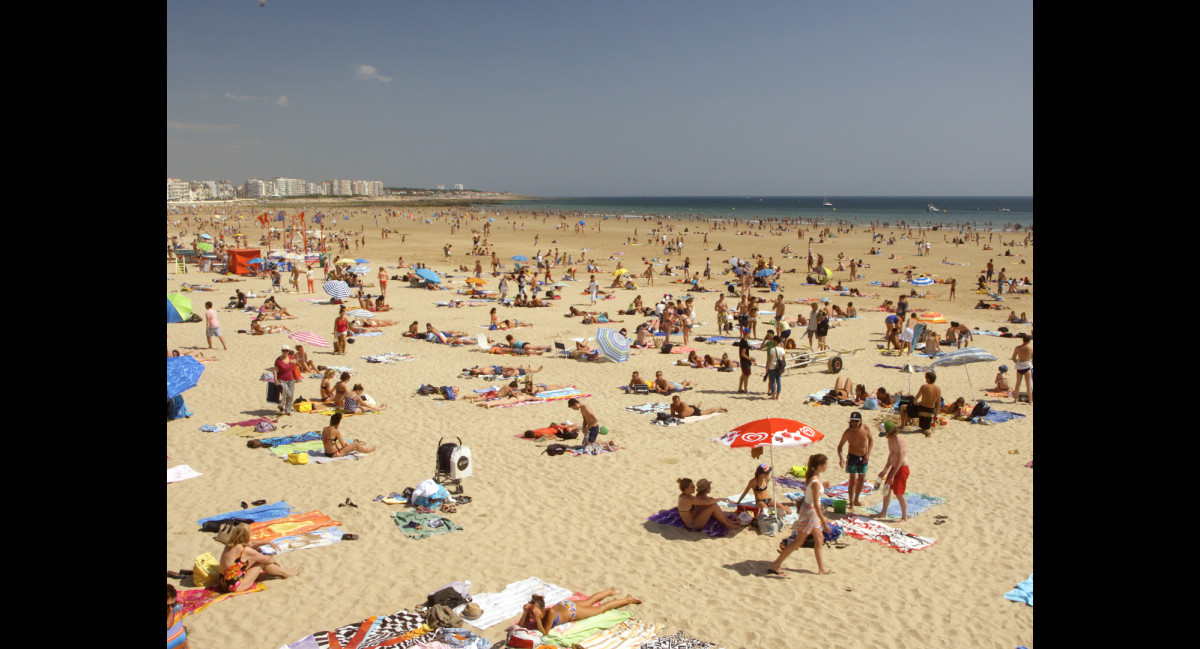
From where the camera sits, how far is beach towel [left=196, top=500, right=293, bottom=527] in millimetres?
8039

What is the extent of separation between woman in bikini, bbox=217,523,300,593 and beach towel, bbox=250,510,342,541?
770 millimetres

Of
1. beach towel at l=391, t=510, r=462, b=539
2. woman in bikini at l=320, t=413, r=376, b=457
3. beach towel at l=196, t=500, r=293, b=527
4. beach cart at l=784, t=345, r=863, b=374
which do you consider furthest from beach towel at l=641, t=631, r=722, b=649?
beach cart at l=784, t=345, r=863, b=374

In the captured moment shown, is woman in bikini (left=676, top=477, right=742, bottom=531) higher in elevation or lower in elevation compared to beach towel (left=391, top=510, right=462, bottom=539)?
higher

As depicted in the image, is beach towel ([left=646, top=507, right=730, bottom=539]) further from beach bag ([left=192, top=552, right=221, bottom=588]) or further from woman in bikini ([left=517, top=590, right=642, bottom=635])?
beach bag ([left=192, top=552, right=221, bottom=588])

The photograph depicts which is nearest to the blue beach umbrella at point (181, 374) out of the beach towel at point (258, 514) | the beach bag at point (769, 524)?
the beach towel at point (258, 514)

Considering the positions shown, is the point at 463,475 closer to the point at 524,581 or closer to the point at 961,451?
the point at 524,581

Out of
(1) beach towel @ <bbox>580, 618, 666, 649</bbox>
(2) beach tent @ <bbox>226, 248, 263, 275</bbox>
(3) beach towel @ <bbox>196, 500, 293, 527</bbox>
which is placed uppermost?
(2) beach tent @ <bbox>226, 248, 263, 275</bbox>

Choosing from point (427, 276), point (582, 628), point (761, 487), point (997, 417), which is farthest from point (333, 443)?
point (427, 276)

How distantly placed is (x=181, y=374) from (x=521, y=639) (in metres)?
7.54

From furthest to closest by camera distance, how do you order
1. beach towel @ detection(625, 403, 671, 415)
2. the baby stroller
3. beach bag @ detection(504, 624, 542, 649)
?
beach towel @ detection(625, 403, 671, 415) < the baby stroller < beach bag @ detection(504, 624, 542, 649)

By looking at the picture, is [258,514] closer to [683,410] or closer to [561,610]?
[561,610]
